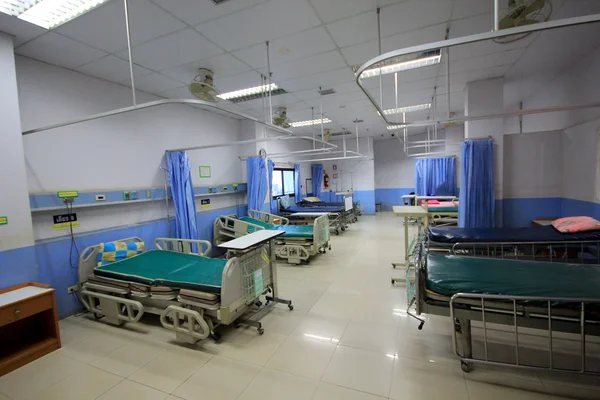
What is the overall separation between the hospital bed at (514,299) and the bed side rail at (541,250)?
0.74 m

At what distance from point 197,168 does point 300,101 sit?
8.13 ft

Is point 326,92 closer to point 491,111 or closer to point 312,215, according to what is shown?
point 491,111

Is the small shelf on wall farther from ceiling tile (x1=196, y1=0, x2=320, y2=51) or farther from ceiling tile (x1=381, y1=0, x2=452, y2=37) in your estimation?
ceiling tile (x1=381, y1=0, x2=452, y2=37)

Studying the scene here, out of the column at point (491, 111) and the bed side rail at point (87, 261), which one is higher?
the column at point (491, 111)

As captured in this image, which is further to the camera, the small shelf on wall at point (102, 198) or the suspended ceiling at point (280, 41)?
the small shelf on wall at point (102, 198)

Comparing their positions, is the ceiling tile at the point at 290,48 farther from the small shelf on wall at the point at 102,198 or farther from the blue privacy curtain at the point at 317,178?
the blue privacy curtain at the point at 317,178

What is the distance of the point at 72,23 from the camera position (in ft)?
8.50

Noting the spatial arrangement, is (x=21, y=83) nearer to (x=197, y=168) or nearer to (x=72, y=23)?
(x=72, y=23)

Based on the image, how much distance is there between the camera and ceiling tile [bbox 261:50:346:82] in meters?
3.54

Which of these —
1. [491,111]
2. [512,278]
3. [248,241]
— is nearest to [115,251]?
[248,241]

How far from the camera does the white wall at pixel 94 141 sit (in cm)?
317

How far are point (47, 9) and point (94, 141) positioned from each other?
1.69 metres

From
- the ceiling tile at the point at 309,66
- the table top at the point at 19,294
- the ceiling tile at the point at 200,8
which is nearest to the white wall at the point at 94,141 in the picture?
the table top at the point at 19,294

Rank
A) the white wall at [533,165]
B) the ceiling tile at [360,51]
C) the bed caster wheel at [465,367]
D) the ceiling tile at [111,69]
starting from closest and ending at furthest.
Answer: the bed caster wheel at [465,367]
the ceiling tile at [360,51]
the ceiling tile at [111,69]
the white wall at [533,165]
